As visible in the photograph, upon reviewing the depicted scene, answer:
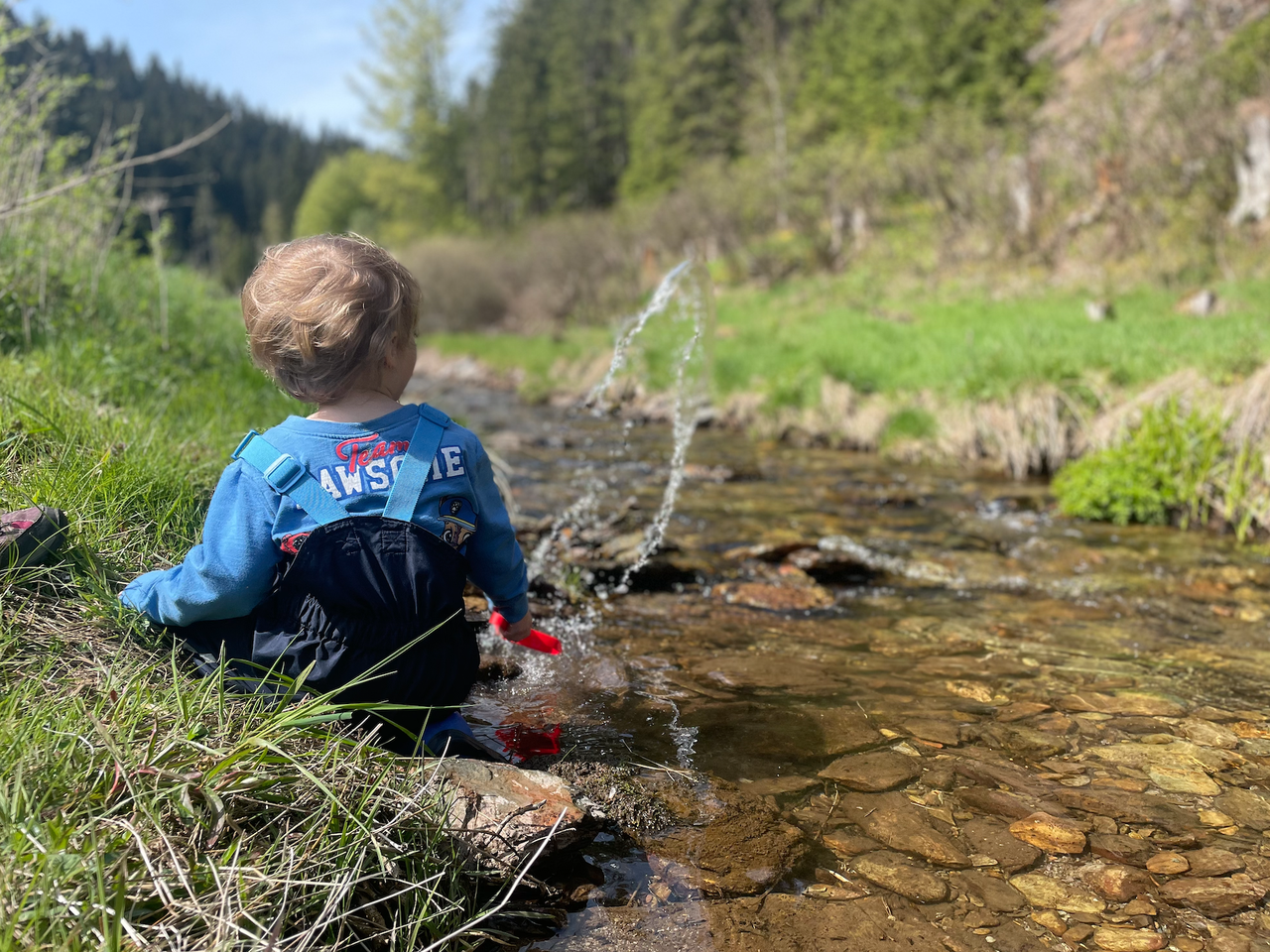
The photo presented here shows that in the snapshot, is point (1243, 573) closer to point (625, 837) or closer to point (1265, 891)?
point (1265, 891)

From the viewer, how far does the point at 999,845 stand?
215 centimetres

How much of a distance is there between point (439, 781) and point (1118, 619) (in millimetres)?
3486

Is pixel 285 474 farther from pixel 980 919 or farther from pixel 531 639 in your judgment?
pixel 980 919

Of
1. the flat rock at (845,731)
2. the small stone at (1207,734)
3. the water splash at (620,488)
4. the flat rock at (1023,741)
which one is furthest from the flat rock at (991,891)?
the water splash at (620,488)

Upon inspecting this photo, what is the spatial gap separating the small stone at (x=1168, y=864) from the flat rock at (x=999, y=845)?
270 millimetres

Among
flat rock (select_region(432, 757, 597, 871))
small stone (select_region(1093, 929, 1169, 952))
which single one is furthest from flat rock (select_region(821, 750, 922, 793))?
flat rock (select_region(432, 757, 597, 871))

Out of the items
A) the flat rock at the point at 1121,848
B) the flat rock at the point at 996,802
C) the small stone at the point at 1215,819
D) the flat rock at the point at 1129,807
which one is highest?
the small stone at the point at 1215,819

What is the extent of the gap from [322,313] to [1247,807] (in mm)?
2870

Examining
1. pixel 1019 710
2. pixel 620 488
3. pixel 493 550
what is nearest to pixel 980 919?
pixel 1019 710

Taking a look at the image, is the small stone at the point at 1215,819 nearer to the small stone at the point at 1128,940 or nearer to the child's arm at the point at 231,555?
the small stone at the point at 1128,940

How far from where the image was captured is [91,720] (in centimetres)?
160

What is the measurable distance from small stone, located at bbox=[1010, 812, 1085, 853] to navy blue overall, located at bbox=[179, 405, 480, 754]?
1579 mm

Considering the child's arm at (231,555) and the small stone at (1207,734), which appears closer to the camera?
the child's arm at (231,555)

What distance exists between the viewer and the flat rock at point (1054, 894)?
193 cm
